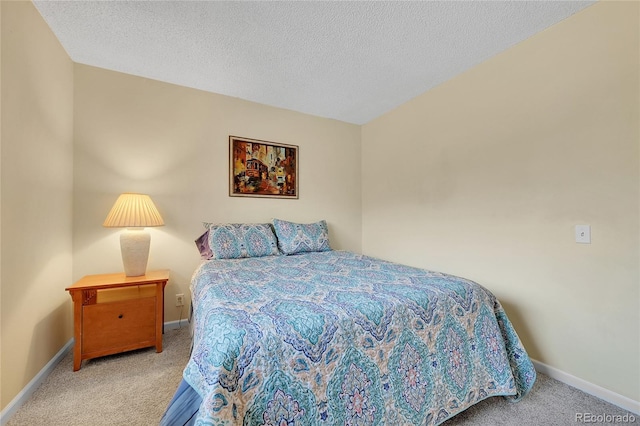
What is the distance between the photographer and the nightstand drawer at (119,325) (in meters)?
1.79

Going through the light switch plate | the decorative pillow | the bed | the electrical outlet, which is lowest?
the electrical outlet

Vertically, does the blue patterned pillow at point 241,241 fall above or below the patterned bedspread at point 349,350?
above

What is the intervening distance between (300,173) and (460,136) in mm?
1728

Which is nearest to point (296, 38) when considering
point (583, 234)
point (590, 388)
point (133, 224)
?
point (133, 224)

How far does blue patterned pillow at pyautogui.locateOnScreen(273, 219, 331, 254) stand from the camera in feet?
8.63

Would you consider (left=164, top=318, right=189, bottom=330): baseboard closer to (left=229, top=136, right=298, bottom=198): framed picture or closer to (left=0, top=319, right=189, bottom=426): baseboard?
(left=0, top=319, right=189, bottom=426): baseboard

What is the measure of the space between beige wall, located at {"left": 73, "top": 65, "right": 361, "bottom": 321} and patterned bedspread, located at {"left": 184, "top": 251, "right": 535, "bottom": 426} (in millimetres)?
1086

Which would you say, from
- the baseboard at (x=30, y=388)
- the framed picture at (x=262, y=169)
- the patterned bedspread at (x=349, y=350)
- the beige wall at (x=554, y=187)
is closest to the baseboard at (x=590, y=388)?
the beige wall at (x=554, y=187)

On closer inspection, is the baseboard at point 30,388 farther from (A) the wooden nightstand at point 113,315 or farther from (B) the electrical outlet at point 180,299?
(B) the electrical outlet at point 180,299

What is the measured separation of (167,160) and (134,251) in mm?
921

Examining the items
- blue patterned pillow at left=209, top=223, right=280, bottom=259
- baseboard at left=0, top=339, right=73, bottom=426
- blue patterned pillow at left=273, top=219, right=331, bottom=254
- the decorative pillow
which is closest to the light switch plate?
blue patterned pillow at left=273, top=219, right=331, bottom=254

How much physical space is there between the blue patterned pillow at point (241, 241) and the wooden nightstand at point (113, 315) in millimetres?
475

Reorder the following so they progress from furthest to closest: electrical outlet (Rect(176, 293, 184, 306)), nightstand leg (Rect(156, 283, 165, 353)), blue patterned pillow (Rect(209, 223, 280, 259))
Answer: electrical outlet (Rect(176, 293, 184, 306)) < blue patterned pillow (Rect(209, 223, 280, 259)) < nightstand leg (Rect(156, 283, 165, 353))

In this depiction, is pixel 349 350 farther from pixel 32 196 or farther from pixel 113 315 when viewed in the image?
pixel 32 196
